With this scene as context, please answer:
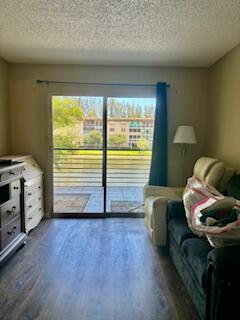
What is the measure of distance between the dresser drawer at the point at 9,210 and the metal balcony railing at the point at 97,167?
1.36 m

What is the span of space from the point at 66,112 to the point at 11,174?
5.83 ft

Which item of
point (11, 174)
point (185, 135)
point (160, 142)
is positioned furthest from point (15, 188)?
point (185, 135)

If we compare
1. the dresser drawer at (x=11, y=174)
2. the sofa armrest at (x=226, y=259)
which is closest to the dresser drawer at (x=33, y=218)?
the dresser drawer at (x=11, y=174)

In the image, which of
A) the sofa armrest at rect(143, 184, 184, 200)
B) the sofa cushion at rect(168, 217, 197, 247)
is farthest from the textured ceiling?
the sofa cushion at rect(168, 217, 197, 247)

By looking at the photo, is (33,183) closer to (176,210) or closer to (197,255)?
(176,210)

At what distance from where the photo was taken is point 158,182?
4227 mm

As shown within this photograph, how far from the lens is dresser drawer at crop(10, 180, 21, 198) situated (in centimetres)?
284

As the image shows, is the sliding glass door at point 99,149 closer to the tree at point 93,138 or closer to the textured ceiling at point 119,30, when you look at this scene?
the tree at point 93,138

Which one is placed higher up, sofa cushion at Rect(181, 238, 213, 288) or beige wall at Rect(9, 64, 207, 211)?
beige wall at Rect(9, 64, 207, 211)

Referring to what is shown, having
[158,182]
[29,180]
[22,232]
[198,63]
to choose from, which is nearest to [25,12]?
[29,180]

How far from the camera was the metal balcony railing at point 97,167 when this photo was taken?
169 inches

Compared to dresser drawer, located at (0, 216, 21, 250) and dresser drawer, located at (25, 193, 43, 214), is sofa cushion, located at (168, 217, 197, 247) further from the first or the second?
dresser drawer, located at (25, 193, 43, 214)

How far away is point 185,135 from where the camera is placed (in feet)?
12.8

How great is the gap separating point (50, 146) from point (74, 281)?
7.88 feet
